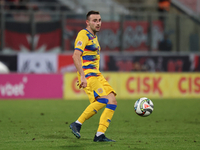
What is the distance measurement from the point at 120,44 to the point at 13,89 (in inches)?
231

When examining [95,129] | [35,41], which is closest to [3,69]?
[35,41]

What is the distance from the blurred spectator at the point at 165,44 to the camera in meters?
18.8

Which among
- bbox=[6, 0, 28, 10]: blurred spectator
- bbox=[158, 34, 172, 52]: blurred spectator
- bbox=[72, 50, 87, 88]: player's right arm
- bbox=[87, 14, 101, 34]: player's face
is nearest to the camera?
bbox=[72, 50, 87, 88]: player's right arm

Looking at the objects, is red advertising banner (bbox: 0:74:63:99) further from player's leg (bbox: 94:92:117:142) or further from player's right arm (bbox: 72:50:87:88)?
player's right arm (bbox: 72:50:87:88)

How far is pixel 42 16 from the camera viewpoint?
713 inches

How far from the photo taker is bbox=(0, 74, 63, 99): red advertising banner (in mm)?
15531

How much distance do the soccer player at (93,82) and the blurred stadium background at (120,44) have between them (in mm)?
10157


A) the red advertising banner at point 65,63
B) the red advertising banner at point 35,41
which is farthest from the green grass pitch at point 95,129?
the red advertising banner at point 35,41

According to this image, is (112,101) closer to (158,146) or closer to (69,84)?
(158,146)

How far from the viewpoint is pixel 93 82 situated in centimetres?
604

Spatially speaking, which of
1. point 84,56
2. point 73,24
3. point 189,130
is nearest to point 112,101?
point 84,56

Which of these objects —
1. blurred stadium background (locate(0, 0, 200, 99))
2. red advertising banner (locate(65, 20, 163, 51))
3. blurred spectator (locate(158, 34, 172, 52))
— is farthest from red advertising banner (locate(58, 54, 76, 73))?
blurred spectator (locate(158, 34, 172, 52))

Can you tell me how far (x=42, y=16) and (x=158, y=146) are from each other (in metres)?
13.5

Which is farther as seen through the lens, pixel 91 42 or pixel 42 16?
pixel 42 16
